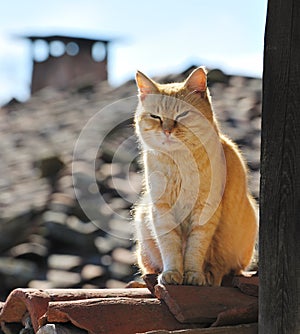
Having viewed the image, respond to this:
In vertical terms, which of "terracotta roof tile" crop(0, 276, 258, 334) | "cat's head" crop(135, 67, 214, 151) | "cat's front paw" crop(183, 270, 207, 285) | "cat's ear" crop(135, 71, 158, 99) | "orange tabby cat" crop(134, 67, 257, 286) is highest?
"cat's ear" crop(135, 71, 158, 99)

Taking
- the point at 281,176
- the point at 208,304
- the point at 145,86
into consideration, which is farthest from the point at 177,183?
the point at 281,176

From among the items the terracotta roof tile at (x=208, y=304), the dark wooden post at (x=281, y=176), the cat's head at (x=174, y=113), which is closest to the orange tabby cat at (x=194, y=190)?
the cat's head at (x=174, y=113)

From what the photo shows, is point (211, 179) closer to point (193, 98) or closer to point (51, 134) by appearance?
point (193, 98)

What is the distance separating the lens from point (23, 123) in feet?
29.9

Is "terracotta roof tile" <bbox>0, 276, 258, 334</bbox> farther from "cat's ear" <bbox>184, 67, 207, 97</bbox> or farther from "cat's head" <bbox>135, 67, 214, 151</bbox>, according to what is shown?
"cat's ear" <bbox>184, 67, 207, 97</bbox>

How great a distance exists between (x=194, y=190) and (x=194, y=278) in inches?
13.1

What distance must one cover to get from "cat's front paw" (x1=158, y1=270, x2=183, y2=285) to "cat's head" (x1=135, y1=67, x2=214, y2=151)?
1.58 ft

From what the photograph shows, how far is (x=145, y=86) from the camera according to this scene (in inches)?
121

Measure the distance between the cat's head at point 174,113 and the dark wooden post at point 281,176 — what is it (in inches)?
32.9

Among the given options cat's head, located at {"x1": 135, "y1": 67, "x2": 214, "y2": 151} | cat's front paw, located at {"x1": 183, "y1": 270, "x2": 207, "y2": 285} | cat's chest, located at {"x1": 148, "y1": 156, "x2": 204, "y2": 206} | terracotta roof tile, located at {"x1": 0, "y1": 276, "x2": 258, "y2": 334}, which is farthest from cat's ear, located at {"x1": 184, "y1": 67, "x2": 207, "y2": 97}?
terracotta roof tile, located at {"x1": 0, "y1": 276, "x2": 258, "y2": 334}

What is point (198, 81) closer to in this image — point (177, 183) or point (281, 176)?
point (177, 183)

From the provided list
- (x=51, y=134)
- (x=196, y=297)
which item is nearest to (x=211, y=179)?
(x=196, y=297)

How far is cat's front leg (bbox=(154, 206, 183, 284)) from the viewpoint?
281 cm

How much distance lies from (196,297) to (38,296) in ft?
1.66
